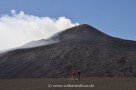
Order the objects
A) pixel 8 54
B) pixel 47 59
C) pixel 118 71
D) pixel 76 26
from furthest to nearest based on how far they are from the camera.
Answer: pixel 76 26, pixel 8 54, pixel 47 59, pixel 118 71

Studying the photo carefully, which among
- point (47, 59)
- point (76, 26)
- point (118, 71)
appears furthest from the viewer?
point (76, 26)

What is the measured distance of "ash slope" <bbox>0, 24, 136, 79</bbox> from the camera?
10988 cm

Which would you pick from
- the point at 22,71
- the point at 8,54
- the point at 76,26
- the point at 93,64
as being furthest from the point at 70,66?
the point at 76,26

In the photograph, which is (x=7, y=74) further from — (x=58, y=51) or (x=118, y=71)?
(x=118, y=71)

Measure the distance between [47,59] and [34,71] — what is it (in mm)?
13197

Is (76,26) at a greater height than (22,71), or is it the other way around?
(76,26)

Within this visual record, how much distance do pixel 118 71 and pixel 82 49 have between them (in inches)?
912

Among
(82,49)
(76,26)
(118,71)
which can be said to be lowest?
(118,71)

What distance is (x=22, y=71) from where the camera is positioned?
112 meters

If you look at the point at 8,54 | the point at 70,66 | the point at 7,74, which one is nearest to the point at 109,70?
the point at 70,66

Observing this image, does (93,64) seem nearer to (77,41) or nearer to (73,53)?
(73,53)

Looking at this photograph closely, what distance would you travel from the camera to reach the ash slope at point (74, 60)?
110m

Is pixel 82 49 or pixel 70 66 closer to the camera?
pixel 70 66

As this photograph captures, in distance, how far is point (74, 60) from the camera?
397 ft
